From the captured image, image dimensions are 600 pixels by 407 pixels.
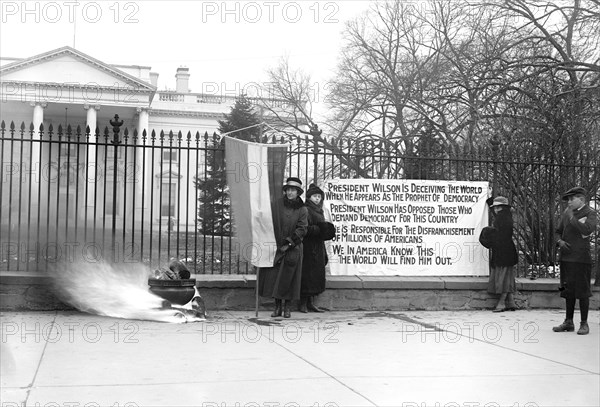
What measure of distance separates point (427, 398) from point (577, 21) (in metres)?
17.1

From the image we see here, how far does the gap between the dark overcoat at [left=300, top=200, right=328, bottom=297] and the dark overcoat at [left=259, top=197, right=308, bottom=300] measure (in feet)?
0.97

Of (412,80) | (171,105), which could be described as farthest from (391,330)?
(171,105)

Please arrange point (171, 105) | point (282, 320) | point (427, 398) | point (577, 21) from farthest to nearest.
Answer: point (171, 105) → point (577, 21) → point (282, 320) → point (427, 398)

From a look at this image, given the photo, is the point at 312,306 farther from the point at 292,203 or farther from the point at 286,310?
the point at 292,203

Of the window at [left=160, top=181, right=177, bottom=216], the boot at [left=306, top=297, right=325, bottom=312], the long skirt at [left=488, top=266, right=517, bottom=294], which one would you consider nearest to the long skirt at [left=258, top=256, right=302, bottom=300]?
the boot at [left=306, top=297, right=325, bottom=312]

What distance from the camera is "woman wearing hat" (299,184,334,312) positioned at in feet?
31.2

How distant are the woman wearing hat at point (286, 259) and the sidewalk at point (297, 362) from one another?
33 cm

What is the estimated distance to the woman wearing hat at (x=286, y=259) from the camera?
9.12 metres

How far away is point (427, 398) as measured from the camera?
4863 millimetres

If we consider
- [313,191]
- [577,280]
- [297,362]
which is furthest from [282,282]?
[577,280]

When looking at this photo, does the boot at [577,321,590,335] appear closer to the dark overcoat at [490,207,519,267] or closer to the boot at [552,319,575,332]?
the boot at [552,319,575,332]

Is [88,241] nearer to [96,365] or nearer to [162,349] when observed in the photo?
[162,349]

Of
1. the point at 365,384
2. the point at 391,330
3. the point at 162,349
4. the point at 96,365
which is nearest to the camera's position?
the point at 365,384

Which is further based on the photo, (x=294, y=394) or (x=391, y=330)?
(x=391, y=330)
